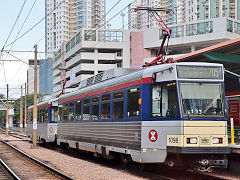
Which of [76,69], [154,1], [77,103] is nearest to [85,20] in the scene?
[154,1]

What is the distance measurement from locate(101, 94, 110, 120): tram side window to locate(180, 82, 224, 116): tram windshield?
4.32 m

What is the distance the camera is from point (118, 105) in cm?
1433

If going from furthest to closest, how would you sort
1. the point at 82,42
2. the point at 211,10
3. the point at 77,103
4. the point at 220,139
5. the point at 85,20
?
the point at 85,20 → the point at 211,10 → the point at 82,42 → the point at 77,103 → the point at 220,139

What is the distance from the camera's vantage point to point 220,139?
11.5m

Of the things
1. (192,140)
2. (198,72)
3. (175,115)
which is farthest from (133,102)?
(192,140)

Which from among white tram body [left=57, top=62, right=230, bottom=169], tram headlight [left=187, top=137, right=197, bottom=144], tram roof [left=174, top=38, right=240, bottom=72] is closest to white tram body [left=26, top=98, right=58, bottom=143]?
tram roof [left=174, top=38, right=240, bottom=72]

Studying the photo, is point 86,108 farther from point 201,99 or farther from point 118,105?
point 201,99

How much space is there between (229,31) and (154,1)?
400 feet

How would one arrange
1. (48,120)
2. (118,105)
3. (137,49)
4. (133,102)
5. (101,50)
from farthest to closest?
1. (101,50)
2. (137,49)
3. (48,120)
4. (118,105)
5. (133,102)

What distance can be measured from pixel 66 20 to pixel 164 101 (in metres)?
161

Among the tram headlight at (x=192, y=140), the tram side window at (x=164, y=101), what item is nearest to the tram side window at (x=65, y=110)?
the tram side window at (x=164, y=101)

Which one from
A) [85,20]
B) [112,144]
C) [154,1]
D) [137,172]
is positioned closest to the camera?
[137,172]

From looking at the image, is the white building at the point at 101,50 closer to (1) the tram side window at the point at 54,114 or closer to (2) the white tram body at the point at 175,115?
(1) the tram side window at the point at 54,114

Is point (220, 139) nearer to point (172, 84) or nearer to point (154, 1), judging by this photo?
point (172, 84)
